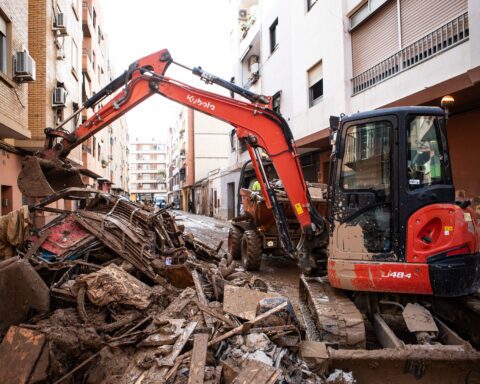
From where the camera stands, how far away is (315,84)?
13531 mm

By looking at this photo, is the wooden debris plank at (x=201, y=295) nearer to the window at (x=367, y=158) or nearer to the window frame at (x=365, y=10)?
the window at (x=367, y=158)

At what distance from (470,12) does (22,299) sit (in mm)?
8405

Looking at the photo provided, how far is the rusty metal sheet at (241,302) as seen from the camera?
14.0 feet

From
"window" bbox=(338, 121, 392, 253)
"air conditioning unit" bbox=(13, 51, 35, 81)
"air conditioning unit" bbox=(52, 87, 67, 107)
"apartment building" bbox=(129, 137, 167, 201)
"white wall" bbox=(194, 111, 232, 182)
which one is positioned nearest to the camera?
"window" bbox=(338, 121, 392, 253)

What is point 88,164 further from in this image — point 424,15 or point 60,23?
point 424,15

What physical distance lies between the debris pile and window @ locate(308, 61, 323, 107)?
9.09 metres

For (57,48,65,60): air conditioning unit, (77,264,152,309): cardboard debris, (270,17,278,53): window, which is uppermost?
(270,17,278,53): window

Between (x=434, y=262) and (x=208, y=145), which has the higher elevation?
(x=208, y=145)

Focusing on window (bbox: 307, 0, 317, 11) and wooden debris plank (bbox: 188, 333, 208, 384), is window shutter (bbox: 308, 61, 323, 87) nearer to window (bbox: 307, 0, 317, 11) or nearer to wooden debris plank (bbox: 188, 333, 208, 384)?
window (bbox: 307, 0, 317, 11)

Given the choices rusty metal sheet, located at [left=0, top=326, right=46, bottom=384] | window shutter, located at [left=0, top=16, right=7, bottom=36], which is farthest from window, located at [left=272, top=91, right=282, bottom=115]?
rusty metal sheet, located at [left=0, top=326, right=46, bottom=384]

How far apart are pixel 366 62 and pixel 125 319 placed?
30.8 ft

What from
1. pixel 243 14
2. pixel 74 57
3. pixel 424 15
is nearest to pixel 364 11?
pixel 424 15

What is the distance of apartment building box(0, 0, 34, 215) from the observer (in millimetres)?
9016

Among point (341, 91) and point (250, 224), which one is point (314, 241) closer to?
point (250, 224)
